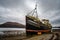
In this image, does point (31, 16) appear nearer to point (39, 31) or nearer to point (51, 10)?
point (39, 31)

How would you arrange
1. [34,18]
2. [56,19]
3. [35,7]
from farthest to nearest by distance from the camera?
[34,18] < [35,7] < [56,19]

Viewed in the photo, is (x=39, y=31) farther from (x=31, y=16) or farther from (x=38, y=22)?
(x=31, y=16)

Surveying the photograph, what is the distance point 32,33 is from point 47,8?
2.79m

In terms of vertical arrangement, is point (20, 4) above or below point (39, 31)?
above

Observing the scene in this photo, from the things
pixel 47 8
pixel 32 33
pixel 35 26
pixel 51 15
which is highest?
pixel 47 8

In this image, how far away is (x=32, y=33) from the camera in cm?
760

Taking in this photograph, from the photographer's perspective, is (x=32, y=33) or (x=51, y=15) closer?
(x=51, y=15)

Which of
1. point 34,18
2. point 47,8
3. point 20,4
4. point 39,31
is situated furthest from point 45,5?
point 39,31

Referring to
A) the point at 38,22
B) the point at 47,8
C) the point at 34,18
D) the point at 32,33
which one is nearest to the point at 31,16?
the point at 34,18

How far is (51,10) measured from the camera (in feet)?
18.1

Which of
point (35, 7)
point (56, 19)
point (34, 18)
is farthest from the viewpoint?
point (34, 18)

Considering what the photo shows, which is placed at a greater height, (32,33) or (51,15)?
(51,15)

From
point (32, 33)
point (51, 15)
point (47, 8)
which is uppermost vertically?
point (47, 8)

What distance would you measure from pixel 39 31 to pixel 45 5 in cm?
279
